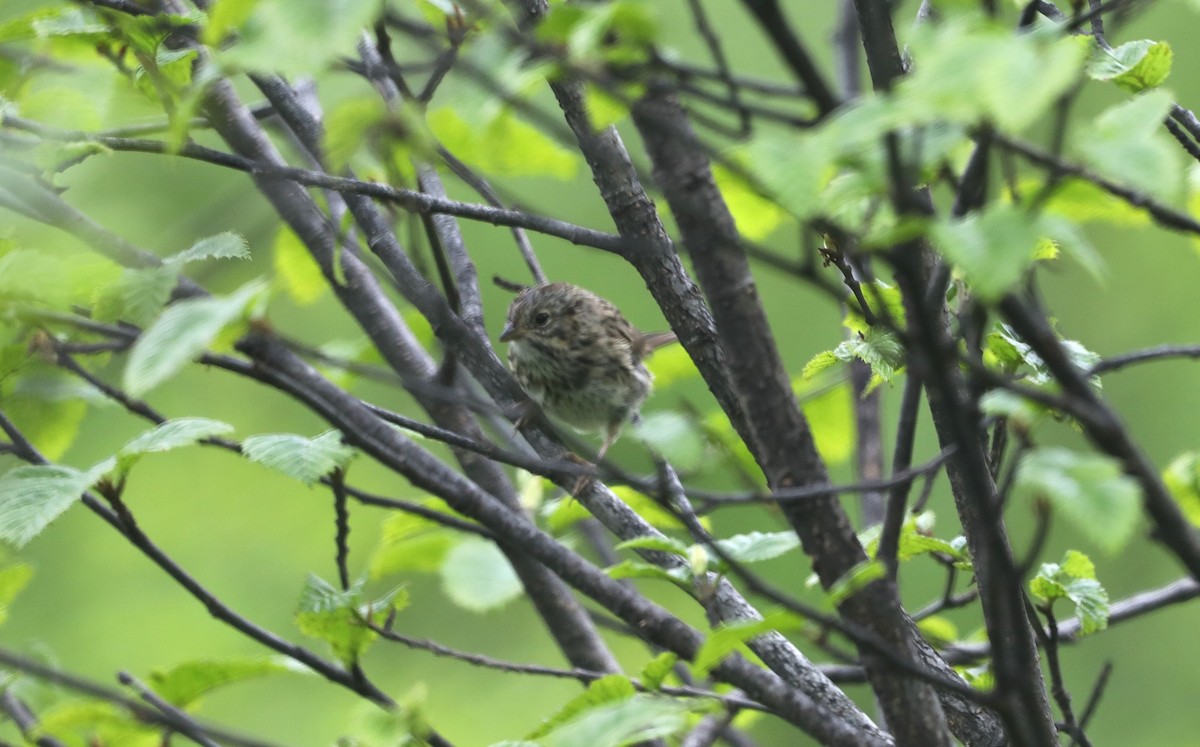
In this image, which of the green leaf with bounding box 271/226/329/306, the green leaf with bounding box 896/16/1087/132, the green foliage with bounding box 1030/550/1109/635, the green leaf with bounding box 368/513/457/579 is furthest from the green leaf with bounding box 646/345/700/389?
the green leaf with bounding box 896/16/1087/132

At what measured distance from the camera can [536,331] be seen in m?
4.32

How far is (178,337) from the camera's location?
4.11 feet

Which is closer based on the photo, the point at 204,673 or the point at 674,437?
the point at 674,437

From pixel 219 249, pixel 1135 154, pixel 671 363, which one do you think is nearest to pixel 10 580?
pixel 219 249

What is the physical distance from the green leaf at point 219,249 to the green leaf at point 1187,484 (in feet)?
6.45

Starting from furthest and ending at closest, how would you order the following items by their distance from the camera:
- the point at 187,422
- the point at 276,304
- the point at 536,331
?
the point at 276,304
the point at 536,331
the point at 187,422

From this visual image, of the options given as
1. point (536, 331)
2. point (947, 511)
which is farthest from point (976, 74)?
point (947, 511)

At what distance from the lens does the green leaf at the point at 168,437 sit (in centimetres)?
205

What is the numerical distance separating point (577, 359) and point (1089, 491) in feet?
10.3

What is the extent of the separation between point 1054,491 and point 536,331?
3.25 m

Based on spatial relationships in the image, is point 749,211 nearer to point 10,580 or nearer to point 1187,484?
point 1187,484

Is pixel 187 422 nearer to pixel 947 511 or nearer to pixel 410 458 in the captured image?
pixel 410 458

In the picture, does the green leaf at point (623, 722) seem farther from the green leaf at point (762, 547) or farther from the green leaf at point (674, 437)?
the green leaf at point (762, 547)

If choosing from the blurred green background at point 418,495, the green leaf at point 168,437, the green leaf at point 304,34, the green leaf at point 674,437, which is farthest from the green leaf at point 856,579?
the blurred green background at point 418,495
